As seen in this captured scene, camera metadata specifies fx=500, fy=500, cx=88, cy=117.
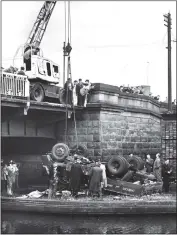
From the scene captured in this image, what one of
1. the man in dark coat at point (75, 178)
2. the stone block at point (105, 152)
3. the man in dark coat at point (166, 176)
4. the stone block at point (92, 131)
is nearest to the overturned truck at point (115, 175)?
the man in dark coat at point (75, 178)

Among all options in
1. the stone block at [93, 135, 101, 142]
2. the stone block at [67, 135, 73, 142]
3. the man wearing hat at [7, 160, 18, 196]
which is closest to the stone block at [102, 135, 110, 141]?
the stone block at [93, 135, 101, 142]

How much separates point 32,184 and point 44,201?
650 centimetres

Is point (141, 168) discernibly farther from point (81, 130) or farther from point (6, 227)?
point (6, 227)

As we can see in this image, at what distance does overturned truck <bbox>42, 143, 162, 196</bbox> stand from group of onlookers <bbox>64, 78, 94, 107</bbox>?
316cm

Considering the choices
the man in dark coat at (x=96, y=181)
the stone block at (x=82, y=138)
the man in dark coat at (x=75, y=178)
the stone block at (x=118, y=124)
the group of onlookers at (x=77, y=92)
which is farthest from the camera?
the stone block at (x=118, y=124)

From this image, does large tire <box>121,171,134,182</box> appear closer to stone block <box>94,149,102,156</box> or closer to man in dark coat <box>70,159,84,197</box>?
man in dark coat <box>70,159,84,197</box>

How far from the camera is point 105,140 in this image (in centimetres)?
2361

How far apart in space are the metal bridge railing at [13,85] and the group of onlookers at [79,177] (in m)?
3.34

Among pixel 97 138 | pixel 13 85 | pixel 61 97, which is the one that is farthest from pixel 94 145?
pixel 13 85

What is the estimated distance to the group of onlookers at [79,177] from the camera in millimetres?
18812

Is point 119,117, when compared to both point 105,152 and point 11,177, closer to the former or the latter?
point 105,152

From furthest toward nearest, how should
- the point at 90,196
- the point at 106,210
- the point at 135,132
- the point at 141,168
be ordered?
the point at 135,132, the point at 141,168, the point at 90,196, the point at 106,210

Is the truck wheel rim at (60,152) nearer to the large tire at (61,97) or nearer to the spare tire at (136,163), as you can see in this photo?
the large tire at (61,97)

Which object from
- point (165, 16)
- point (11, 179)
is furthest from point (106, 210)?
point (165, 16)
